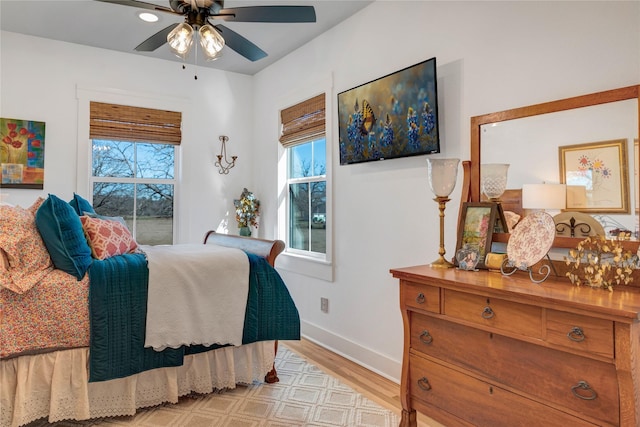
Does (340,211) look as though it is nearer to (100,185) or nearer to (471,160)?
(471,160)

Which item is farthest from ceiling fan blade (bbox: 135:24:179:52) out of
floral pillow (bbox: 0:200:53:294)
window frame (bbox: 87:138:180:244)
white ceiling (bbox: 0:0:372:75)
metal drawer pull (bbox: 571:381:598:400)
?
metal drawer pull (bbox: 571:381:598:400)

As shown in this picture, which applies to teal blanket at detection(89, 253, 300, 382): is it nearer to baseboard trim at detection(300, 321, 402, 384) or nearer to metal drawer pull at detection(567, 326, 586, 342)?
baseboard trim at detection(300, 321, 402, 384)

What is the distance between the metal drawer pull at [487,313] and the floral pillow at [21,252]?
6.86 ft

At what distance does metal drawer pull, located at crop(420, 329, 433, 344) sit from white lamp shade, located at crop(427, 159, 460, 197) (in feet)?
2.40

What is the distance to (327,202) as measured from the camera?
3.59 meters

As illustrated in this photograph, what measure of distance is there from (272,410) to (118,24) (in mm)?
3315

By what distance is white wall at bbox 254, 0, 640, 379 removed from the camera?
1.87 m

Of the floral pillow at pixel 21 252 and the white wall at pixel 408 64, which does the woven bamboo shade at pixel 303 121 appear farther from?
the floral pillow at pixel 21 252

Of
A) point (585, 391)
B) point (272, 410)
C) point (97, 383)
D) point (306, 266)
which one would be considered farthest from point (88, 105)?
point (585, 391)

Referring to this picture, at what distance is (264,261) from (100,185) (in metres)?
2.42

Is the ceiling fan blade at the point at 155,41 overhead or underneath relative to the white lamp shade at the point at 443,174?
overhead

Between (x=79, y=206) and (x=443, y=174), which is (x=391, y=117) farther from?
(x=79, y=206)

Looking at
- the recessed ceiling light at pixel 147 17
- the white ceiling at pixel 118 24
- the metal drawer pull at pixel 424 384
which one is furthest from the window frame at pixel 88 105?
the metal drawer pull at pixel 424 384

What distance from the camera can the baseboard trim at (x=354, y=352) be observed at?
9.34 feet
